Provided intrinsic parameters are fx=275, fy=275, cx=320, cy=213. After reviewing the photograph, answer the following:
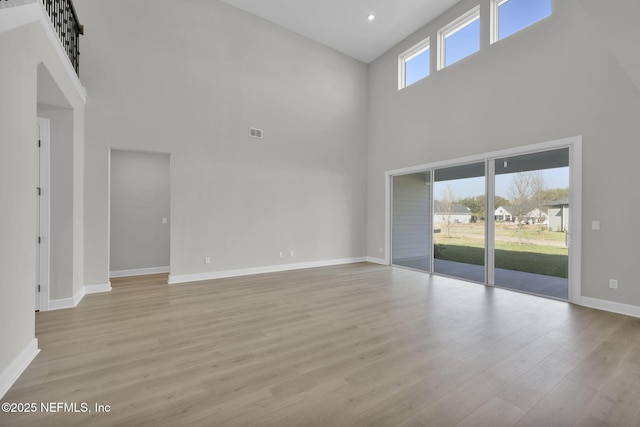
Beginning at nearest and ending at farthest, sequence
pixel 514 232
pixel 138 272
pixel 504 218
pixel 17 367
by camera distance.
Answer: pixel 17 367 < pixel 514 232 < pixel 504 218 < pixel 138 272

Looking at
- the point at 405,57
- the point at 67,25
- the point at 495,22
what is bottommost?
the point at 67,25

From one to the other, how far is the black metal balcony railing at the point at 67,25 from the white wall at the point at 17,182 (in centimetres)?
108

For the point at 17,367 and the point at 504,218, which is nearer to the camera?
the point at 17,367

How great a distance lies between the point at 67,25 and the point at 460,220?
23.9ft

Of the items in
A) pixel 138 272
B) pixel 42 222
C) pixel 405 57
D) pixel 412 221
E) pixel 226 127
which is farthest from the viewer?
pixel 405 57

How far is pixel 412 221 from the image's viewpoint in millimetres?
6703

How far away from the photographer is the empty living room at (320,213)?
2055 mm

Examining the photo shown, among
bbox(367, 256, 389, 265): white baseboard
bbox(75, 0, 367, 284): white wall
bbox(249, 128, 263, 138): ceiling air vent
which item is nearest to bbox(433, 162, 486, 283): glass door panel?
bbox(367, 256, 389, 265): white baseboard

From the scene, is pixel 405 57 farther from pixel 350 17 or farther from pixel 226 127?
pixel 226 127

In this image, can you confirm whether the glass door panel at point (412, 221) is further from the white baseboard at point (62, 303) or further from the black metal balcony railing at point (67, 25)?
the black metal balcony railing at point (67, 25)

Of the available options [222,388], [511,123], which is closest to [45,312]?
[222,388]

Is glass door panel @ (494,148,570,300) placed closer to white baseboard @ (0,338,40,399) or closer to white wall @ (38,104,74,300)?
white baseboard @ (0,338,40,399)

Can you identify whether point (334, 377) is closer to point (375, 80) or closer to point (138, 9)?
point (138, 9)

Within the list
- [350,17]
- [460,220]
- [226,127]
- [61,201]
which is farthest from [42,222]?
[460,220]
